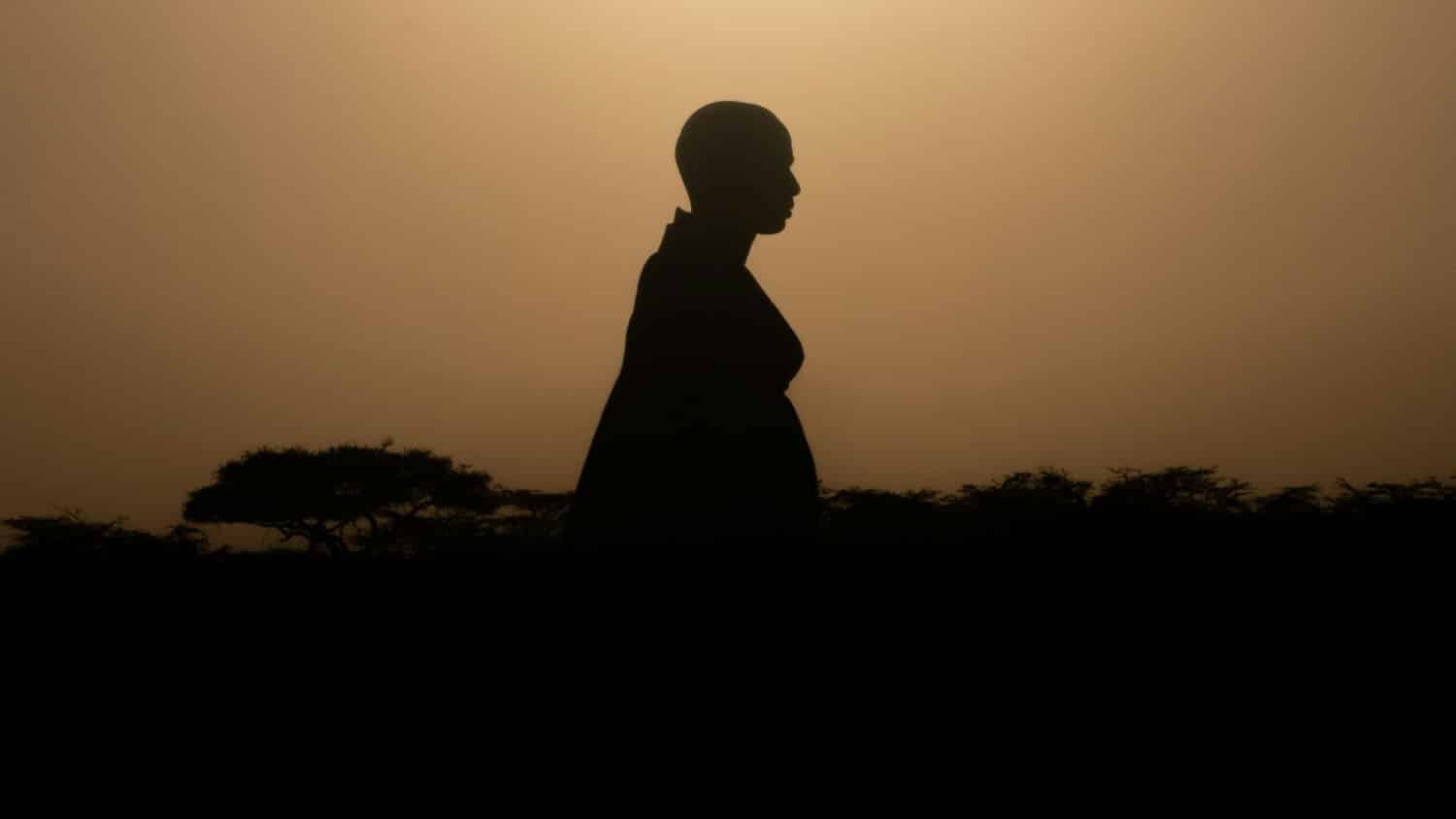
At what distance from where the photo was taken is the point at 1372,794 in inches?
105

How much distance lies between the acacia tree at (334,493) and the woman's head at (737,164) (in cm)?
1563

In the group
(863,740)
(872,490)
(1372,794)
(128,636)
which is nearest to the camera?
(1372,794)

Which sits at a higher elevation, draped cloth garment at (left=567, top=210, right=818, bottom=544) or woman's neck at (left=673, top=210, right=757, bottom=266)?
woman's neck at (left=673, top=210, right=757, bottom=266)

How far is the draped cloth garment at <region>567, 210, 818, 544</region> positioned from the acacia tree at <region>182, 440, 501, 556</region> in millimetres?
15596

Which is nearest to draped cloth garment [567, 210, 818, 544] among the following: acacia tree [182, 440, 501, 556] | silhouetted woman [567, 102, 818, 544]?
silhouetted woman [567, 102, 818, 544]

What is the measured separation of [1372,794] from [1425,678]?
46.0 inches

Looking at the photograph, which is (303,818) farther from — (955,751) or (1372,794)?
(1372,794)

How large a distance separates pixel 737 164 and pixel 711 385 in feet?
2.94

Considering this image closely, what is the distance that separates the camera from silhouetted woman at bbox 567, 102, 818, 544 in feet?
9.85

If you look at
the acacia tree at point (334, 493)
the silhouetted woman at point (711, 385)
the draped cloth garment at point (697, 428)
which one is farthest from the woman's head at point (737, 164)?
the acacia tree at point (334, 493)

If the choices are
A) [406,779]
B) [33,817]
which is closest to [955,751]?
[406,779]

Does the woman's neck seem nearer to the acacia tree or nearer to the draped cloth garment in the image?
the draped cloth garment

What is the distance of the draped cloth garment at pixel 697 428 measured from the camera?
300 centimetres

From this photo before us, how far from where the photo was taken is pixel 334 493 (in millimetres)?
19281
